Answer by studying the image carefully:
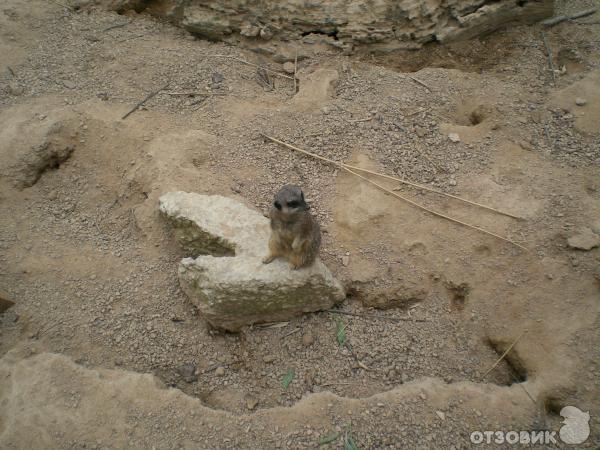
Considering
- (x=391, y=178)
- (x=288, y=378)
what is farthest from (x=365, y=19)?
(x=288, y=378)

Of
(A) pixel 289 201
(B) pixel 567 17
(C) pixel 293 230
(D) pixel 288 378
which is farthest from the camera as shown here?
(B) pixel 567 17

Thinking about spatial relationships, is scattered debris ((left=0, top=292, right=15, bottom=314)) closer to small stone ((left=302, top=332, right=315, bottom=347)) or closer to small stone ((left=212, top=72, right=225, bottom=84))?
small stone ((left=302, top=332, right=315, bottom=347))

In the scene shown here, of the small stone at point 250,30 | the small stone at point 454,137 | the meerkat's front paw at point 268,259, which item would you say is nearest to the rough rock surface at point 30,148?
the small stone at point 250,30

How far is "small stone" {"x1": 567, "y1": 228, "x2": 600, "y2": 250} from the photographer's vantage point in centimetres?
339

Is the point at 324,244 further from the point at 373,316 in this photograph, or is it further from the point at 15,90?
the point at 15,90

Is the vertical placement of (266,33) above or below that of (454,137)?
above

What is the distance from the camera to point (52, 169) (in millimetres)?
4402

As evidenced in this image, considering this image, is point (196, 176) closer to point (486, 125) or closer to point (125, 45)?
point (125, 45)

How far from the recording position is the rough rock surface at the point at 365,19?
4.89 m

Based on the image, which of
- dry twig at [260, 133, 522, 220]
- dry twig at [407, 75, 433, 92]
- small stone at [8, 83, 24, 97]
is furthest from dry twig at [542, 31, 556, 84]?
small stone at [8, 83, 24, 97]

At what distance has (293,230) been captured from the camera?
2986mm

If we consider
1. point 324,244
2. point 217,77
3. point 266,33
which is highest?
point 266,33

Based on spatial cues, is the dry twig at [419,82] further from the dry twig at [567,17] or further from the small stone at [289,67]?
the dry twig at [567,17]

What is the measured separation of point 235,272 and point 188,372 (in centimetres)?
88
